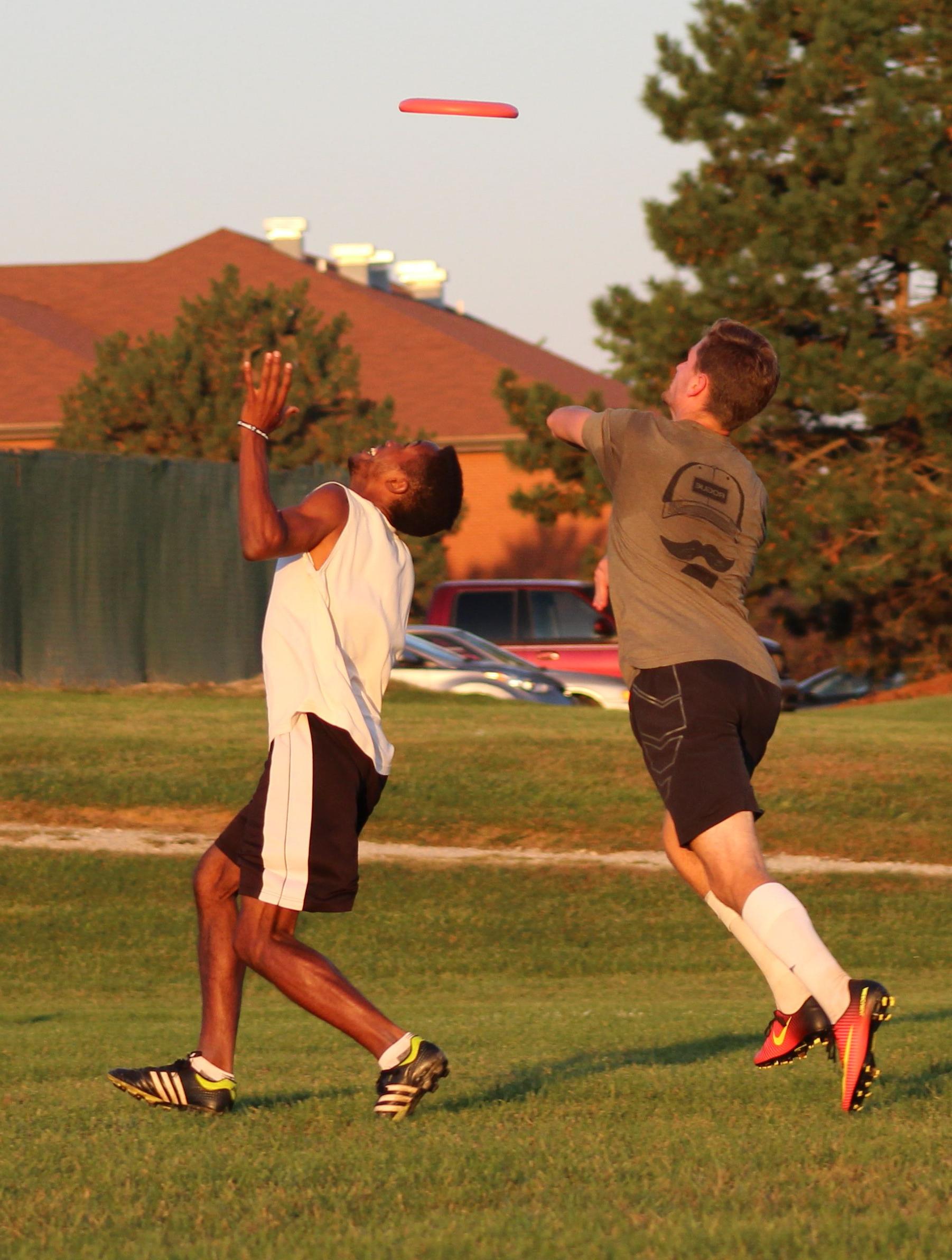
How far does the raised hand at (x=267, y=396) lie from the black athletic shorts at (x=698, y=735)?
116cm

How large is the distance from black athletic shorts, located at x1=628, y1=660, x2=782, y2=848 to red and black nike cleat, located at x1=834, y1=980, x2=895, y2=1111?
55cm

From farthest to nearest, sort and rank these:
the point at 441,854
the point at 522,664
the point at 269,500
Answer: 1. the point at 522,664
2. the point at 441,854
3. the point at 269,500

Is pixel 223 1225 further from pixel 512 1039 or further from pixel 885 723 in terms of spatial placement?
pixel 885 723

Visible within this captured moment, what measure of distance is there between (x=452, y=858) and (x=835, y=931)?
2884 millimetres

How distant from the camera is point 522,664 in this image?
75.7 feet

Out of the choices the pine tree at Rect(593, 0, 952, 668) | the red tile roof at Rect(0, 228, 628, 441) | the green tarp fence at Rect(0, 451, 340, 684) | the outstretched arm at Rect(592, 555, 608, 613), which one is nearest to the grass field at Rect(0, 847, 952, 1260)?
the outstretched arm at Rect(592, 555, 608, 613)

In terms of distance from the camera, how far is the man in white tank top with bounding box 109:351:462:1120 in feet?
15.5

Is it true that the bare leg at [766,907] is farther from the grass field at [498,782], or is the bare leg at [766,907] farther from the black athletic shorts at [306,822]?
the grass field at [498,782]

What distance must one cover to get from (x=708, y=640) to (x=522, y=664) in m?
18.3

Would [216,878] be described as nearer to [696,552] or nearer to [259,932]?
[259,932]

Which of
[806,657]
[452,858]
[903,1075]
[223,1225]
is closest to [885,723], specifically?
[452,858]

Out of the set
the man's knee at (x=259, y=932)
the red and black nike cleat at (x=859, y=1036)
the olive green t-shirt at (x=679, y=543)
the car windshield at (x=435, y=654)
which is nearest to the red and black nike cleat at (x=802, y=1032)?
the red and black nike cleat at (x=859, y=1036)

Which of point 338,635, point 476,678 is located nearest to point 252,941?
point 338,635

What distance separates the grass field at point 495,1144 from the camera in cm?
348
